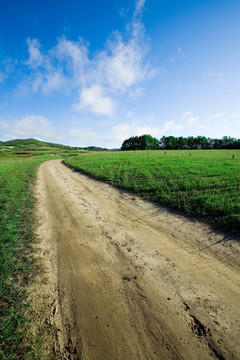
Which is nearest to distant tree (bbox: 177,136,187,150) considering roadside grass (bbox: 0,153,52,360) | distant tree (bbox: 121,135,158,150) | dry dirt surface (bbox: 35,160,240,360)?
distant tree (bbox: 121,135,158,150)

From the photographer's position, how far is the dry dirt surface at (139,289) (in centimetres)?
229

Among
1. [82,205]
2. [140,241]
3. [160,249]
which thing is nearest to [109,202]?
[82,205]

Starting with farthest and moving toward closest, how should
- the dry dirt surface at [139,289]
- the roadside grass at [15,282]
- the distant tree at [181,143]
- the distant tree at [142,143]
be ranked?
the distant tree at [181,143] < the distant tree at [142,143] < the dry dirt surface at [139,289] < the roadside grass at [15,282]

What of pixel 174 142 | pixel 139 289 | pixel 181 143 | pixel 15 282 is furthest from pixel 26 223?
pixel 181 143

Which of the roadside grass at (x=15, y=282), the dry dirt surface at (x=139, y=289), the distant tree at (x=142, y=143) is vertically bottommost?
the dry dirt surface at (x=139, y=289)

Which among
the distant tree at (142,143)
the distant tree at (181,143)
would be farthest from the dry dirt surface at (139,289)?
the distant tree at (181,143)

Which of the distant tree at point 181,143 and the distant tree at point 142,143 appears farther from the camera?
the distant tree at point 181,143

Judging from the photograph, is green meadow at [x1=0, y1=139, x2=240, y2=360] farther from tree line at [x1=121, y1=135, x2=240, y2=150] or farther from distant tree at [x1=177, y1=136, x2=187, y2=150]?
distant tree at [x1=177, y1=136, x2=187, y2=150]

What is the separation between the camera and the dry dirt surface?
2293 millimetres

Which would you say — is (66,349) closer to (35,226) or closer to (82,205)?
(35,226)

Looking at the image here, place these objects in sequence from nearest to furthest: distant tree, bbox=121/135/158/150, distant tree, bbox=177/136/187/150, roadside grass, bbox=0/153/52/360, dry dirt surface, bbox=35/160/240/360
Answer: roadside grass, bbox=0/153/52/360
dry dirt surface, bbox=35/160/240/360
distant tree, bbox=121/135/158/150
distant tree, bbox=177/136/187/150

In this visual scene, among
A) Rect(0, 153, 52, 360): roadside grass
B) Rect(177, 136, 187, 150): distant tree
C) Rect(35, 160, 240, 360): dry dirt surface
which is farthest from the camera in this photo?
Rect(177, 136, 187, 150): distant tree

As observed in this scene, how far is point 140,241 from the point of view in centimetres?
482

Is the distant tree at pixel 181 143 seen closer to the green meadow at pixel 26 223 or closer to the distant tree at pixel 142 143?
the distant tree at pixel 142 143
